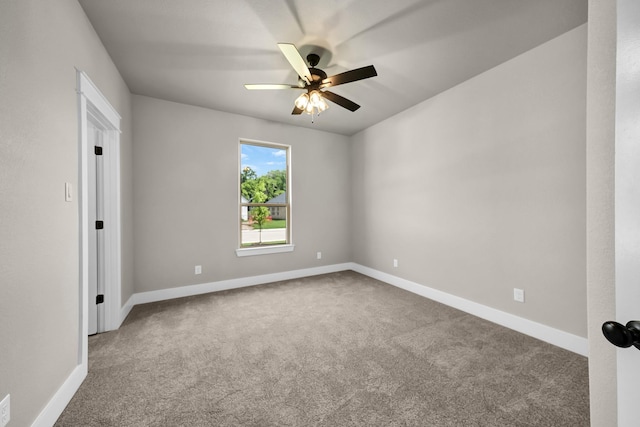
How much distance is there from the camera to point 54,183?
1517 mm

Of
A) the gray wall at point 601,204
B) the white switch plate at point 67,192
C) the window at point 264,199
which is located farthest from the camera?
the window at point 264,199

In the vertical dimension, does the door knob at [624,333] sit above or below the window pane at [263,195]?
below

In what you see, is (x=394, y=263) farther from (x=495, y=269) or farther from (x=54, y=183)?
(x=54, y=183)

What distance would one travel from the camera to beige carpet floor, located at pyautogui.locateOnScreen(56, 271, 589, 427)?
1482 millimetres

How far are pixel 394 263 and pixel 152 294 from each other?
3475 mm

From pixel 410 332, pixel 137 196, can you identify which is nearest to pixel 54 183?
pixel 137 196

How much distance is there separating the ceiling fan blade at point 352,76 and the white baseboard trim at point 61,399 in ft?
9.48

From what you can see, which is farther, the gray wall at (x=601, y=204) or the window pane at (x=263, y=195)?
the window pane at (x=263, y=195)

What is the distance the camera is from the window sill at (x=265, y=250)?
3.93 meters

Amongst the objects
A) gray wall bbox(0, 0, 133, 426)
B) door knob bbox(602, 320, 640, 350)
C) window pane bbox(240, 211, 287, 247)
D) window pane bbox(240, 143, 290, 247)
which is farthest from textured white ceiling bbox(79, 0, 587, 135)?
door knob bbox(602, 320, 640, 350)

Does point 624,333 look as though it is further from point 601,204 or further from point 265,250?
point 265,250

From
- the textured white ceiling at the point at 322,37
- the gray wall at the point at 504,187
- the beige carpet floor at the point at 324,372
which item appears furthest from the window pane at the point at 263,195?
the gray wall at the point at 504,187

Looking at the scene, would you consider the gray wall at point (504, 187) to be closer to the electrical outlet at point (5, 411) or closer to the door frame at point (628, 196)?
the door frame at point (628, 196)

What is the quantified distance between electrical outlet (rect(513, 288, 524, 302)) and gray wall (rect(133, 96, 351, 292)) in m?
2.93
